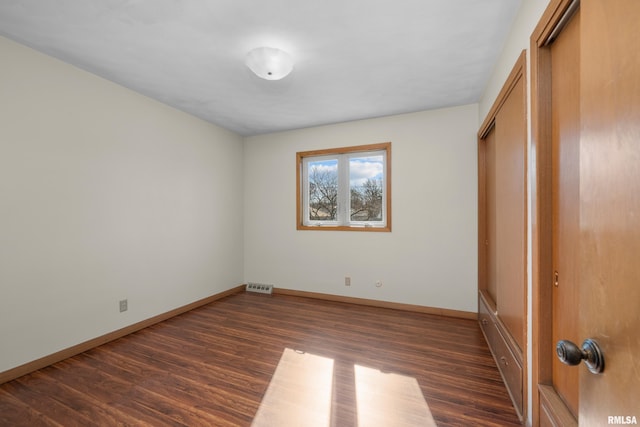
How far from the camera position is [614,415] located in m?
0.54

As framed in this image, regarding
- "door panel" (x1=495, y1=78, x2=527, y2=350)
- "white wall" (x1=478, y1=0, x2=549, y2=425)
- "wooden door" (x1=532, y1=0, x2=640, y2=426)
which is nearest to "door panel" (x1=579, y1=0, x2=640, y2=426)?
"wooden door" (x1=532, y1=0, x2=640, y2=426)

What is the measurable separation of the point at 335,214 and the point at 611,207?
3.58 metres

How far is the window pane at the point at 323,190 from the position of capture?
13.5 ft

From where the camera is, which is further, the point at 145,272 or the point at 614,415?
the point at 145,272

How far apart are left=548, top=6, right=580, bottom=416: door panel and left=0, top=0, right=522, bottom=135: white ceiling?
83cm

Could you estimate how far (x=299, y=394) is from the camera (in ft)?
6.24

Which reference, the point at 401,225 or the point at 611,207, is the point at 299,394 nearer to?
the point at 611,207

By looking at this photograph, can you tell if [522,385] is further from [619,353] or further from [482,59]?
[482,59]

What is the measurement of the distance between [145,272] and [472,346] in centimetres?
345

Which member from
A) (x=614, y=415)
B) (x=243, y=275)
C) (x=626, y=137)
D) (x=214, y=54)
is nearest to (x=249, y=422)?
(x=614, y=415)

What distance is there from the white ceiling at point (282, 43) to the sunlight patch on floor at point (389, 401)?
2.56m

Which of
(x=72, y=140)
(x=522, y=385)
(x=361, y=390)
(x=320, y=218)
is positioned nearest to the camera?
(x=522, y=385)

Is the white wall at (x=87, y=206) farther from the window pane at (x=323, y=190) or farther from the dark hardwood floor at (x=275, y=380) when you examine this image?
the window pane at (x=323, y=190)

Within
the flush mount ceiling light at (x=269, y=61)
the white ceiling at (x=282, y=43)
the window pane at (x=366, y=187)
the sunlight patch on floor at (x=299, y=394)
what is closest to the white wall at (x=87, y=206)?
the white ceiling at (x=282, y=43)
